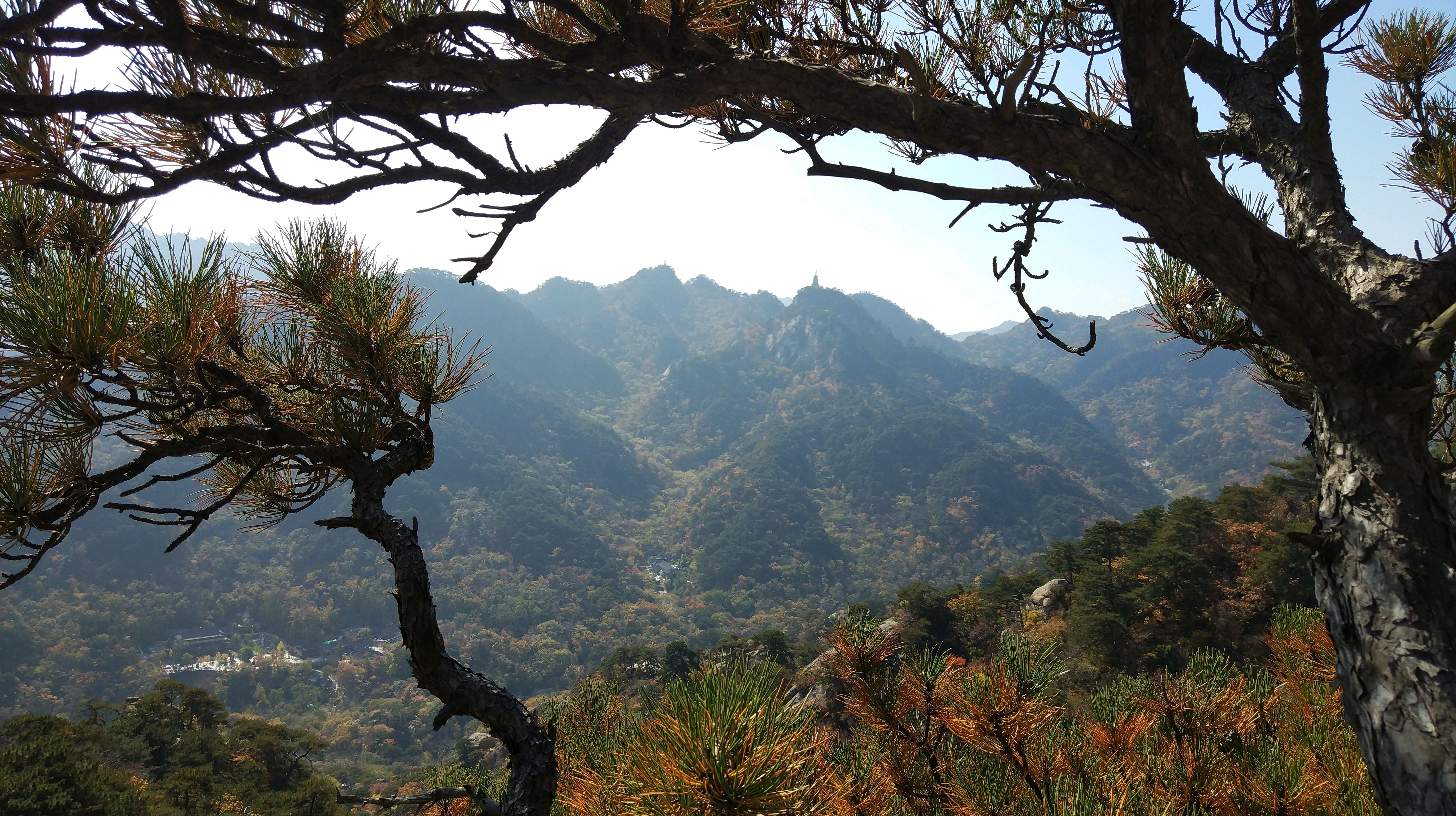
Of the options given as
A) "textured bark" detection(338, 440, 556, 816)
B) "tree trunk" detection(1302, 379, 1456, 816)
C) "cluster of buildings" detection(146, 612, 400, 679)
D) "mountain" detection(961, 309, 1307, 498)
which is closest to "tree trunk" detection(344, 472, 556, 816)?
"textured bark" detection(338, 440, 556, 816)

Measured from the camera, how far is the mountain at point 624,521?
37094mm

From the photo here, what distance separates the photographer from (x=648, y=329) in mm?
130125

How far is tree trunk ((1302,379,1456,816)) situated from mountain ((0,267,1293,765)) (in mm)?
13966

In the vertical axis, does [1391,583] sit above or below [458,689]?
above

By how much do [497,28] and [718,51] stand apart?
40 centimetres

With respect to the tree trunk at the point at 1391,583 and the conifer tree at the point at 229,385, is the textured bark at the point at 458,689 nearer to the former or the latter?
the conifer tree at the point at 229,385

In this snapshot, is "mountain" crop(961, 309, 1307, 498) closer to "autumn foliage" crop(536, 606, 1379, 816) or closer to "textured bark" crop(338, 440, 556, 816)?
"autumn foliage" crop(536, 606, 1379, 816)

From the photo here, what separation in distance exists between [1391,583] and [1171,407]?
354 feet

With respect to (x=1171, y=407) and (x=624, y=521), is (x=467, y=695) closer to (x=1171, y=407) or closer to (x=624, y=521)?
(x=624, y=521)

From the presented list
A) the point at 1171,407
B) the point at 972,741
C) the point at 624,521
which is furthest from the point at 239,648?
the point at 1171,407

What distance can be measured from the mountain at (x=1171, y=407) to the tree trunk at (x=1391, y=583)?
64.1m

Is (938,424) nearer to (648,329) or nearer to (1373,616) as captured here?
(648,329)

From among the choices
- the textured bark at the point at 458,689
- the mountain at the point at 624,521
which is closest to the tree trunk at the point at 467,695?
the textured bark at the point at 458,689

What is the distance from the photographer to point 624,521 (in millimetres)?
69062
